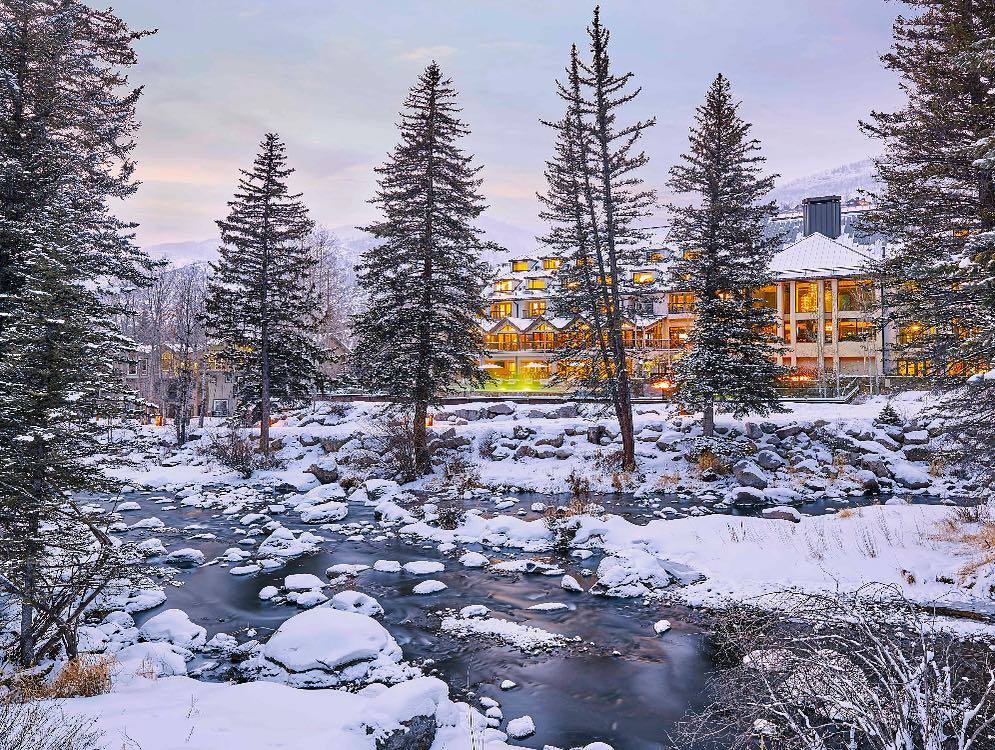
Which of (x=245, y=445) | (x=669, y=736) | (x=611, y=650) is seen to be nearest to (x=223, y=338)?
(x=245, y=445)

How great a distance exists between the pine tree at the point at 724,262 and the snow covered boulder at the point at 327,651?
18775mm

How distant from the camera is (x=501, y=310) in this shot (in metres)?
62.7

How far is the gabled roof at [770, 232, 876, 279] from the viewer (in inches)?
1901

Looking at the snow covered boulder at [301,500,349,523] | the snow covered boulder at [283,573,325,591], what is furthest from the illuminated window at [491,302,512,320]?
the snow covered boulder at [283,573,325,591]

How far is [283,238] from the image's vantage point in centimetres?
3034

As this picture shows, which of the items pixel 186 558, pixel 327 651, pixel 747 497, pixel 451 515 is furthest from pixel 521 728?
pixel 747 497

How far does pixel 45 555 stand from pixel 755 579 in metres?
13.0

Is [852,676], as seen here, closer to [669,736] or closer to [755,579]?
[669,736]

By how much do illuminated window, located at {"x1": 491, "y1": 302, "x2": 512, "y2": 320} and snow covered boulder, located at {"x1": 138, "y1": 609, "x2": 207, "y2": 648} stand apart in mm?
52060

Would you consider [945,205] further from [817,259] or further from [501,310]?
[501,310]

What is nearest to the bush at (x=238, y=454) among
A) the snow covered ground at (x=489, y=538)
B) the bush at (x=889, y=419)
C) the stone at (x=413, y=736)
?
the snow covered ground at (x=489, y=538)

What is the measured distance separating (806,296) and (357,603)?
1892 inches

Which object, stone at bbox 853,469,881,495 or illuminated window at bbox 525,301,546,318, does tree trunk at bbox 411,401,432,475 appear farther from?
illuminated window at bbox 525,301,546,318

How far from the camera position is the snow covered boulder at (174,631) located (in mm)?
10664
